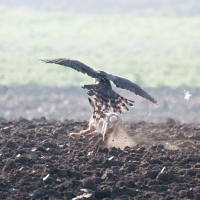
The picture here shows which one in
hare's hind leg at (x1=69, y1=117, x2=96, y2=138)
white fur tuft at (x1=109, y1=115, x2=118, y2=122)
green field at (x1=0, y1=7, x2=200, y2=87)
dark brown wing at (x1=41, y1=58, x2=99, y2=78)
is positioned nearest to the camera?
dark brown wing at (x1=41, y1=58, x2=99, y2=78)

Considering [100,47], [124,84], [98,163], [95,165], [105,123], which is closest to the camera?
[95,165]

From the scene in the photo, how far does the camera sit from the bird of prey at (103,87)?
459 inches

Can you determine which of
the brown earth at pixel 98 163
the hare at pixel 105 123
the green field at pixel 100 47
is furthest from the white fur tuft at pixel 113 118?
the green field at pixel 100 47

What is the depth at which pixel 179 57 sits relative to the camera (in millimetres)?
36438

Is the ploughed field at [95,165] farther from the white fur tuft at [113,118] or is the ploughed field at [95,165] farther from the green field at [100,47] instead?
the green field at [100,47]

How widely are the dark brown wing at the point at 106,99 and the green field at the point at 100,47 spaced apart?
48.2ft

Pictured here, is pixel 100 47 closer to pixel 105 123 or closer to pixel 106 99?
pixel 105 123

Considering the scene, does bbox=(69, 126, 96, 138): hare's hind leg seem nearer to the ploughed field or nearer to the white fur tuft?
the ploughed field

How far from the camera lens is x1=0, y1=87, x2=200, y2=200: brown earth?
861 cm

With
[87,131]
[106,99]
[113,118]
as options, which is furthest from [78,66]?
[87,131]

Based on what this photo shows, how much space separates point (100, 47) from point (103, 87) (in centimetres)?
2892

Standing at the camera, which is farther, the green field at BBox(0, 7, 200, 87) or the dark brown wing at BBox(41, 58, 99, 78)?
the green field at BBox(0, 7, 200, 87)

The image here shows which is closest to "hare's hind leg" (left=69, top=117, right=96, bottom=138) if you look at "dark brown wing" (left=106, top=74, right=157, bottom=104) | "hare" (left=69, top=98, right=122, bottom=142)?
"hare" (left=69, top=98, right=122, bottom=142)

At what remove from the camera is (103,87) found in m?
11.9
